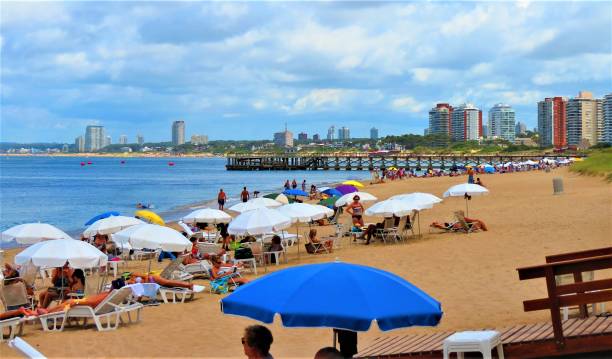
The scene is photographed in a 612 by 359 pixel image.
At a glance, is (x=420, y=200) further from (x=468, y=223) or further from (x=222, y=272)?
(x=222, y=272)

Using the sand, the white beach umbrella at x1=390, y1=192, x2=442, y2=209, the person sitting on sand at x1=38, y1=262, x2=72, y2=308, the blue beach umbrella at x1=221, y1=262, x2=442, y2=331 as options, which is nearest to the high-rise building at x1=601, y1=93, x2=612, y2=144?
the sand

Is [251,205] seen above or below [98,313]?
above

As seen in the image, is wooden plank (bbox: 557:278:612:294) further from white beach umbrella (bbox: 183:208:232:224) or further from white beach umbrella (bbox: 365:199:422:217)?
white beach umbrella (bbox: 183:208:232:224)

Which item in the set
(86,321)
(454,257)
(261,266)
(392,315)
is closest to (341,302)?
(392,315)

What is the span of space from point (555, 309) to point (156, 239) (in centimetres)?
813

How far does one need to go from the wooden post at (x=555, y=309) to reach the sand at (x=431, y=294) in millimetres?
2897

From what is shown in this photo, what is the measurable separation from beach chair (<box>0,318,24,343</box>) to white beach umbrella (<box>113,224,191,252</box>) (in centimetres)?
299

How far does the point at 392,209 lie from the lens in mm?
17031

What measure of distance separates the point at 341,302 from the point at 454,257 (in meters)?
10.1

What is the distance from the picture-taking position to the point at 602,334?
591cm

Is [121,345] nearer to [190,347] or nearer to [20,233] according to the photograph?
[190,347]

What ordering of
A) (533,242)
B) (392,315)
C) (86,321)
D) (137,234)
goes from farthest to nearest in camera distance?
(533,242)
(137,234)
(86,321)
(392,315)

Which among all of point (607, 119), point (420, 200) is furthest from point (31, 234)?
point (607, 119)

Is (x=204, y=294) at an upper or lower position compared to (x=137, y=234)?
lower
